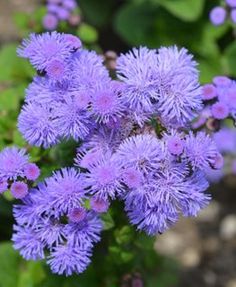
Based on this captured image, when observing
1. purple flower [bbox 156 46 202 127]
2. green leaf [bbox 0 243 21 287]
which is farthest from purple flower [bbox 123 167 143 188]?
green leaf [bbox 0 243 21 287]

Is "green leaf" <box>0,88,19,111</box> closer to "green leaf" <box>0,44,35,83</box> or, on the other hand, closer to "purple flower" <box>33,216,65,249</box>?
"green leaf" <box>0,44,35,83</box>

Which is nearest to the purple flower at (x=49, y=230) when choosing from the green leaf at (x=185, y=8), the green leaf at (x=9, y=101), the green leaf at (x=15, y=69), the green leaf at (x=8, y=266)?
the green leaf at (x=8, y=266)

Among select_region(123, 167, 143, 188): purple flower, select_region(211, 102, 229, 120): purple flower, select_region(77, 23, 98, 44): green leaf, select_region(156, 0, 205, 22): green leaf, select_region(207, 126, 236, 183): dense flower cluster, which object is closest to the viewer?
select_region(123, 167, 143, 188): purple flower

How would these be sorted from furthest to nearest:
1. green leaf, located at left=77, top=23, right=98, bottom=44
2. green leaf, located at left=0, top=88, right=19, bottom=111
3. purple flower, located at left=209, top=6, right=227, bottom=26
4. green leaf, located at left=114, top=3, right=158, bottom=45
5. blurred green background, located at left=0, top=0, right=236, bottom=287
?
green leaf, located at left=114, top=3, right=158, bottom=45, green leaf, located at left=77, top=23, right=98, bottom=44, purple flower, located at left=209, top=6, right=227, bottom=26, green leaf, located at left=0, top=88, right=19, bottom=111, blurred green background, located at left=0, top=0, right=236, bottom=287

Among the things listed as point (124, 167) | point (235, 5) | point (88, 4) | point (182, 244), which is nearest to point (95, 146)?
point (124, 167)

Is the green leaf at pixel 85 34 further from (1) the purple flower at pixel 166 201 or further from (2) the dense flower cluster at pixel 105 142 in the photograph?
(1) the purple flower at pixel 166 201

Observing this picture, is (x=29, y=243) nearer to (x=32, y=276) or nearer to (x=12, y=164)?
(x=12, y=164)

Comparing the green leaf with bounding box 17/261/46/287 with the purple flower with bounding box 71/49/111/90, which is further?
the green leaf with bounding box 17/261/46/287
